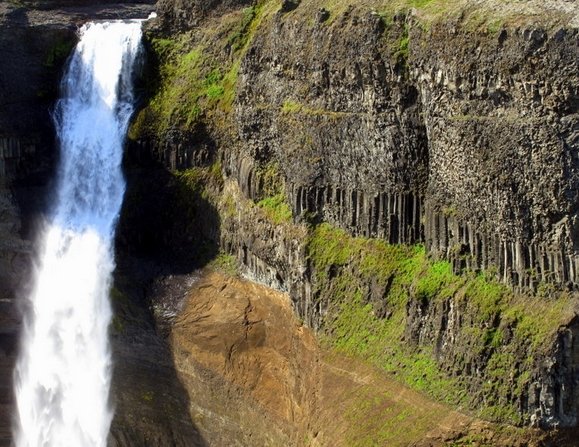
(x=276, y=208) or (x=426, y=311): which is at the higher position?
(x=276, y=208)

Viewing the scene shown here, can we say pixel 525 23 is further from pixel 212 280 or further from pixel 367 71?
pixel 212 280

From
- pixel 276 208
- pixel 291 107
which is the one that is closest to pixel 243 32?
pixel 291 107

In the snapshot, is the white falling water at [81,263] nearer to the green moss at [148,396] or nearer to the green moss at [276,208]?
the green moss at [148,396]

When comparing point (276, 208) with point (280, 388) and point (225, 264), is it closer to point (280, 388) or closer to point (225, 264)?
point (225, 264)

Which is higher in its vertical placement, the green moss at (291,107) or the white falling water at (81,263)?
the green moss at (291,107)

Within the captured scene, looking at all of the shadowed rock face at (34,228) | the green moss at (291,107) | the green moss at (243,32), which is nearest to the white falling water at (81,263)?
the shadowed rock face at (34,228)
